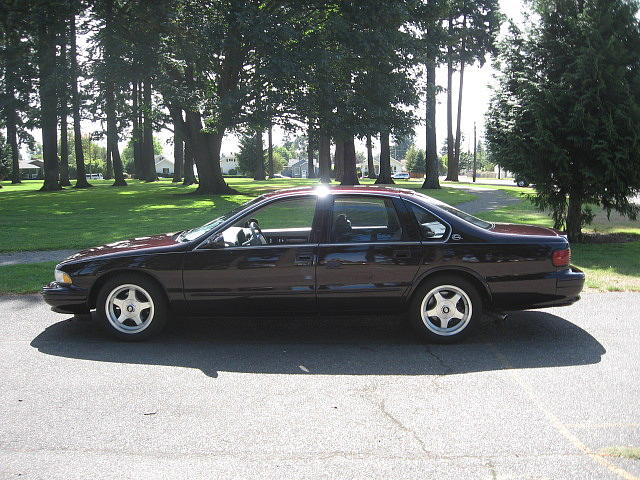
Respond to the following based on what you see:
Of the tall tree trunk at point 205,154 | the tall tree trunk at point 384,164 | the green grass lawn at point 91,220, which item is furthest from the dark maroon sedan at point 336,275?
the tall tree trunk at point 384,164

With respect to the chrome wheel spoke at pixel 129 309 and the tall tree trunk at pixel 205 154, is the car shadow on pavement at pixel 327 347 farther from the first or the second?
the tall tree trunk at pixel 205 154

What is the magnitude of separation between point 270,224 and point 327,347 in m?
1.49

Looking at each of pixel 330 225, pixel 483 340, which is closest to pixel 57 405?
pixel 330 225

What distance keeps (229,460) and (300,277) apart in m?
2.43

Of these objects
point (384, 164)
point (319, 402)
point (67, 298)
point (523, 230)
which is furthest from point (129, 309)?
point (384, 164)

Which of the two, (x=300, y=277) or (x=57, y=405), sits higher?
(x=300, y=277)

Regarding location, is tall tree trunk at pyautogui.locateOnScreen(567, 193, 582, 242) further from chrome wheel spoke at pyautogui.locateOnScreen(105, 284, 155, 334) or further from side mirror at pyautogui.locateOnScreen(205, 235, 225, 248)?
chrome wheel spoke at pyautogui.locateOnScreen(105, 284, 155, 334)

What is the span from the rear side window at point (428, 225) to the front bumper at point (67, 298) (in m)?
3.28

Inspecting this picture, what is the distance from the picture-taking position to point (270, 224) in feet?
20.8

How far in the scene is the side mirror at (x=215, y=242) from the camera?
18.9ft

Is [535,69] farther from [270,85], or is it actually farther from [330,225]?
[270,85]

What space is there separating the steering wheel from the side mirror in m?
0.29

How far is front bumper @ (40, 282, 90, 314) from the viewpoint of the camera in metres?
5.80

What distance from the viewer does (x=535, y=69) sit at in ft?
39.0
